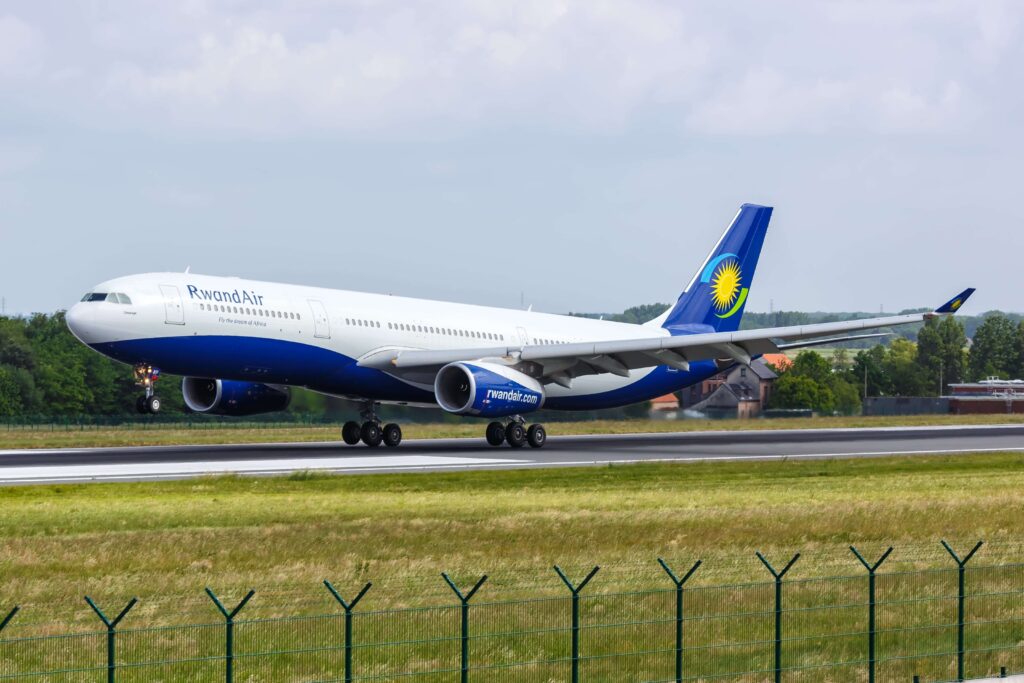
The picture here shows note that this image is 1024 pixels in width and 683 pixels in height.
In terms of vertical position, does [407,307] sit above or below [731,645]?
above

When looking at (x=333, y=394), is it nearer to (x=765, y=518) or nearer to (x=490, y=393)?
(x=490, y=393)

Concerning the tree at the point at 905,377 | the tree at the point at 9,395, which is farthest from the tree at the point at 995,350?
the tree at the point at 9,395

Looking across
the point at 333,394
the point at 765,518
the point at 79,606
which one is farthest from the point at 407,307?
the point at 79,606

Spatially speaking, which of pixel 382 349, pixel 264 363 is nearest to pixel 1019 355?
pixel 382 349

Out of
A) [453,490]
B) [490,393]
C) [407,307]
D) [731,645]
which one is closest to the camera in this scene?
[731,645]

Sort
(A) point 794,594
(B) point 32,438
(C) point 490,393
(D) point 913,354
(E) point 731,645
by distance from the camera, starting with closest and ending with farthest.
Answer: (E) point 731,645, (A) point 794,594, (C) point 490,393, (B) point 32,438, (D) point 913,354

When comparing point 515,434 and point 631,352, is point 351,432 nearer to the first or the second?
point 515,434

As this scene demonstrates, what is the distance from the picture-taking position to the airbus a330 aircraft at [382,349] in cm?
4472

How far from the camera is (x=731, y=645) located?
15922mm

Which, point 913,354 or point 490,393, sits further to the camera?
point 913,354

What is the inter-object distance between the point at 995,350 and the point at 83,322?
16021cm

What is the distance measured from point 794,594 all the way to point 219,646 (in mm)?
7547

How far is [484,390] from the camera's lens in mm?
49031

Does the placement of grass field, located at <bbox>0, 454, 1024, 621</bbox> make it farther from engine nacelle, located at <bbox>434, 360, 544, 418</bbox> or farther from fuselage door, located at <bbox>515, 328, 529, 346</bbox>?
fuselage door, located at <bbox>515, 328, 529, 346</bbox>
